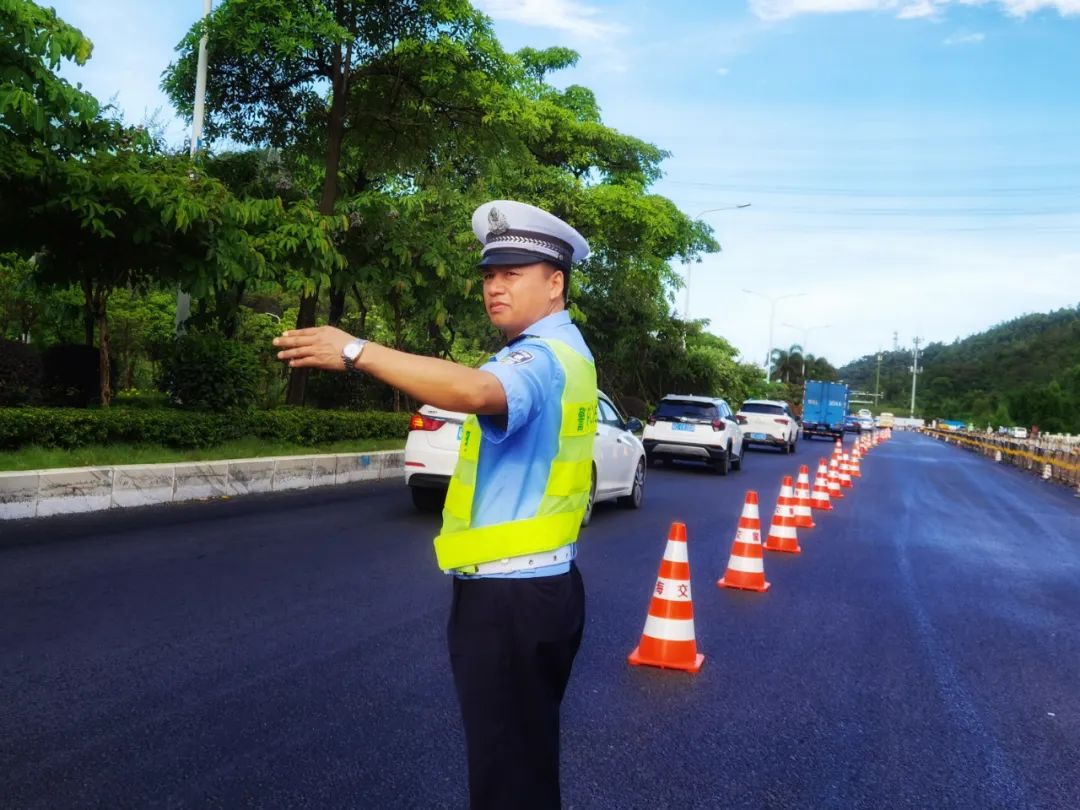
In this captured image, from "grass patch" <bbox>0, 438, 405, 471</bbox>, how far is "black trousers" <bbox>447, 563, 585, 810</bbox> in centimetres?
884

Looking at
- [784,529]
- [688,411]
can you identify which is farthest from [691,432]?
[784,529]

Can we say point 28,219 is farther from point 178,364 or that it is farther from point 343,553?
point 343,553

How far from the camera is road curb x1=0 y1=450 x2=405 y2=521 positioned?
9586 mm

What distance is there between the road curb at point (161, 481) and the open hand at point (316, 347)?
27.6ft

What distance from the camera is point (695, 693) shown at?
17.4 feet

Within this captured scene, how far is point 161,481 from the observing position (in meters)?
11.2

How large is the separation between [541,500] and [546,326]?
393 mm

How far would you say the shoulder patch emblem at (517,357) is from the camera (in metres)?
2.12

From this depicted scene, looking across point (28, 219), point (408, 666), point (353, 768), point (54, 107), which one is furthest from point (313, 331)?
point (28, 219)

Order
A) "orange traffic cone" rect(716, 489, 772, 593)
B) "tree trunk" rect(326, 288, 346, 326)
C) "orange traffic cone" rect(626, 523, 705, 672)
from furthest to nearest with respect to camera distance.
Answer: "tree trunk" rect(326, 288, 346, 326), "orange traffic cone" rect(716, 489, 772, 593), "orange traffic cone" rect(626, 523, 705, 672)

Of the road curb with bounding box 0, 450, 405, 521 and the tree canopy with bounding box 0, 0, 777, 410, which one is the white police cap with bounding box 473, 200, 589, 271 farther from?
the tree canopy with bounding box 0, 0, 777, 410

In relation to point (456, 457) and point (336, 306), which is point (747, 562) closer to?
point (456, 457)

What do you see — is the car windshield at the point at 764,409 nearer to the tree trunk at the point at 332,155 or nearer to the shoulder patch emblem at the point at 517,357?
the tree trunk at the point at 332,155

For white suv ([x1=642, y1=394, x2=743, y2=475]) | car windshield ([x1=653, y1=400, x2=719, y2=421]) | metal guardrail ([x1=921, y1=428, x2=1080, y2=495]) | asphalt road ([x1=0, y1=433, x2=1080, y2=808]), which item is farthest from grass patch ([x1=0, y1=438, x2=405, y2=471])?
metal guardrail ([x1=921, y1=428, x2=1080, y2=495])
